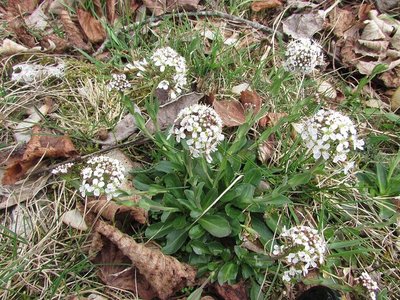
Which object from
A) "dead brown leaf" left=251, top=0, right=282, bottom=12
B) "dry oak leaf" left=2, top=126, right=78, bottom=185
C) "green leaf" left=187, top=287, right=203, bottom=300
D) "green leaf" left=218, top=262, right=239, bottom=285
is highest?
"dead brown leaf" left=251, top=0, right=282, bottom=12

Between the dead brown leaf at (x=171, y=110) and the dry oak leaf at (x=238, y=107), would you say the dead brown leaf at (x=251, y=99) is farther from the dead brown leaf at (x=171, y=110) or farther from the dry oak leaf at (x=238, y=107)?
the dead brown leaf at (x=171, y=110)

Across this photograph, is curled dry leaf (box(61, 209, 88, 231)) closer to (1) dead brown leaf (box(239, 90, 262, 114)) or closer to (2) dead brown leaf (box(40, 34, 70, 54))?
(1) dead brown leaf (box(239, 90, 262, 114))

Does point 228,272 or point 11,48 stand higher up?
point 11,48

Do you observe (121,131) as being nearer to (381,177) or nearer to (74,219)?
(74,219)

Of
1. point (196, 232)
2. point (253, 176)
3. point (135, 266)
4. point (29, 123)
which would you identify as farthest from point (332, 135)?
point (29, 123)

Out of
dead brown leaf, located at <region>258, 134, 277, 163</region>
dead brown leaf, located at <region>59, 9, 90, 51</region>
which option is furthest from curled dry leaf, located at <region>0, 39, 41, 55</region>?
dead brown leaf, located at <region>258, 134, 277, 163</region>

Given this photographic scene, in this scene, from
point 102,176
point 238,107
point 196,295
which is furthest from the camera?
point 238,107
